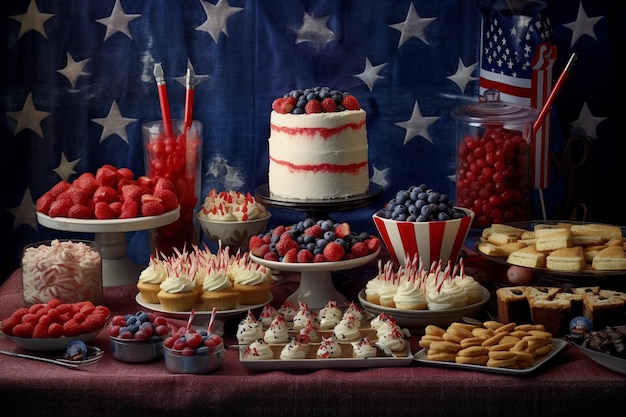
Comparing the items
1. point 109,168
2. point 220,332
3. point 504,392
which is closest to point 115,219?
point 109,168

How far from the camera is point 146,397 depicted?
1.88 meters

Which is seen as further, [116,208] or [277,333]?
[116,208]

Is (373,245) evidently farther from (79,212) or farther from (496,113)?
(79,212)

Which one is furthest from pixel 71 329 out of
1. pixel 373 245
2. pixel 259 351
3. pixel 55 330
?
pixel 373 245

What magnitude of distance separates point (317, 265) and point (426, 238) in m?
0.32

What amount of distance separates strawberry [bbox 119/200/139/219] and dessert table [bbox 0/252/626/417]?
655mm

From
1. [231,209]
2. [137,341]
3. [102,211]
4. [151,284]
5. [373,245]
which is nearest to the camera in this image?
[137,341]

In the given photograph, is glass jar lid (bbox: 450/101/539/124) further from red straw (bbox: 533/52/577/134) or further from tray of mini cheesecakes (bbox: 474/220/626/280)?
tray of mini cheesecakes (bbox: 474/220/626/280)

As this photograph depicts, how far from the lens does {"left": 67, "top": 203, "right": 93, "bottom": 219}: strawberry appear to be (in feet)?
8.11

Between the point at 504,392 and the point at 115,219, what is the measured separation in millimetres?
1142

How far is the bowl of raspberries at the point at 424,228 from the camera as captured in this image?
94.1 inches

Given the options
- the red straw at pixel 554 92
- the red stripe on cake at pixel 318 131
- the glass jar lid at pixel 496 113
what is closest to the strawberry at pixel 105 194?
the red stripe on cake at pixel 318 131

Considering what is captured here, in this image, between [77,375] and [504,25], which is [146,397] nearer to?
[77,375]

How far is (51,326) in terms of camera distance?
2.01 m
